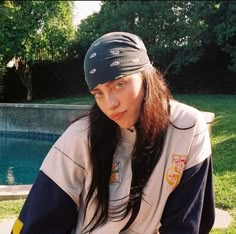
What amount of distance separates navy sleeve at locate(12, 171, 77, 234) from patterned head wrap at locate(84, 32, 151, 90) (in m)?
0.33

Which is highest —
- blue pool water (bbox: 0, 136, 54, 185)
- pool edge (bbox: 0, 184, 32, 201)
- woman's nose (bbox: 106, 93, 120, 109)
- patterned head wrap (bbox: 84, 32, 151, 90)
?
patterned head wrap (bbox: 84, 32, 151, 90)

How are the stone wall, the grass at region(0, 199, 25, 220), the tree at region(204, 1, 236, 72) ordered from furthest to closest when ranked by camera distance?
the tree at region(204, 1, 236, 72)
the stone wall
the grass at region(0, 199, 25, 220)

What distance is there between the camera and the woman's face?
4.08 ft

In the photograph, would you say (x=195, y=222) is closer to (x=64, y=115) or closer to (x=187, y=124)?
(x=187, y=124)

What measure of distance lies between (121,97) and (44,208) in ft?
1.32

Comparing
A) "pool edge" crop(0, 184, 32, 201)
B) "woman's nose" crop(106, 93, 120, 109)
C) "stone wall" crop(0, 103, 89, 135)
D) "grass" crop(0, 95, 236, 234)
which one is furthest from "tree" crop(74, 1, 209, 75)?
"woman's nose" crop(106, 93, 120, 109)

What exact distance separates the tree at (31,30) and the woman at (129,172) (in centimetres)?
1208

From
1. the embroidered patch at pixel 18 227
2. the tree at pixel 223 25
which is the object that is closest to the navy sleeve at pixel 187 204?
the embroidered patch at pixel 18 227

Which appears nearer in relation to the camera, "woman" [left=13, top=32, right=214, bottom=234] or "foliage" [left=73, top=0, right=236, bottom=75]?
"woman" [left=13, top=32, right=214, bottom=234]

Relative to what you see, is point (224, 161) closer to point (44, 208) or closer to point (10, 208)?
point (10, 208)

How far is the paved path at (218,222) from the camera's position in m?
3.00

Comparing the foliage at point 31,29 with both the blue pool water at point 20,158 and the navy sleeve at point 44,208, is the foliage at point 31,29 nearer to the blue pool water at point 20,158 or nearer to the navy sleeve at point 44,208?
the blue pool water at point 20,158

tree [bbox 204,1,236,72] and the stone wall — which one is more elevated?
tree [bbox 204,1,236,72]

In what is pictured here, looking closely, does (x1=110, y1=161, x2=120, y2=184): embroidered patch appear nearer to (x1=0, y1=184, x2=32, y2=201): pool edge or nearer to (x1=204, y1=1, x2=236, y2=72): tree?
(x1=0, y1=184, x2=32, y2=201): pool edge
